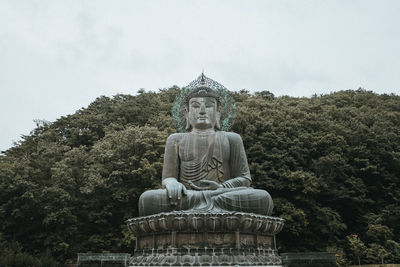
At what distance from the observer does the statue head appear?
26.8 ft

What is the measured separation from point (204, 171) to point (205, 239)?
1.99 meters

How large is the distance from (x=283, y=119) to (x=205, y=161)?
1568cm

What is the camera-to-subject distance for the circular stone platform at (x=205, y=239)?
5734mm

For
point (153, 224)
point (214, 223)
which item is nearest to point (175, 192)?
point (153, 224)

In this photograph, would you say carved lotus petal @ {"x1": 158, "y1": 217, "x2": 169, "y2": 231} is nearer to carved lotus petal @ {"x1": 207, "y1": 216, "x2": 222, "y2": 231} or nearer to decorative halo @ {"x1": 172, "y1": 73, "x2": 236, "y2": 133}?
carved lotus petal @ {"x1": 207, "y1": 216, "x2": 222, "y2": 231}

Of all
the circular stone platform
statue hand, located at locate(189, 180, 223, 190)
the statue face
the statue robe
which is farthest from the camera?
the statue face

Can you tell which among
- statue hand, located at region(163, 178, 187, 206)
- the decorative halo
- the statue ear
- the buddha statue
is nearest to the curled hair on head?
the buddha statue

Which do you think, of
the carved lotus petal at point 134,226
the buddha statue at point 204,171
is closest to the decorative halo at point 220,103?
the buddha statue at point 204,171

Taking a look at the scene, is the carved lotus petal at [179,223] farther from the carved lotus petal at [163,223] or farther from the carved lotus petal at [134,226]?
the carved lotus petal at [134,226]

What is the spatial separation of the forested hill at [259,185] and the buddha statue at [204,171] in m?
8.85

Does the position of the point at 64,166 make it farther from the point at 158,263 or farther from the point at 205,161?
the point at 158,263

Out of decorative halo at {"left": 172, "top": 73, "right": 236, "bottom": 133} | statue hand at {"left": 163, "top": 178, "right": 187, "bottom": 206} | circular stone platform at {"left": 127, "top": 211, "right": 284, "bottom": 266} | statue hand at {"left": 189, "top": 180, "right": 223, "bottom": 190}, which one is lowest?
circular stone platform at {"left": 127, "top": 211, "right": 284, "bottom": 266}

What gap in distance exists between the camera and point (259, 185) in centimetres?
1870

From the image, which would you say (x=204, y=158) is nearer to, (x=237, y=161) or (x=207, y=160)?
(x=207, y=160)
